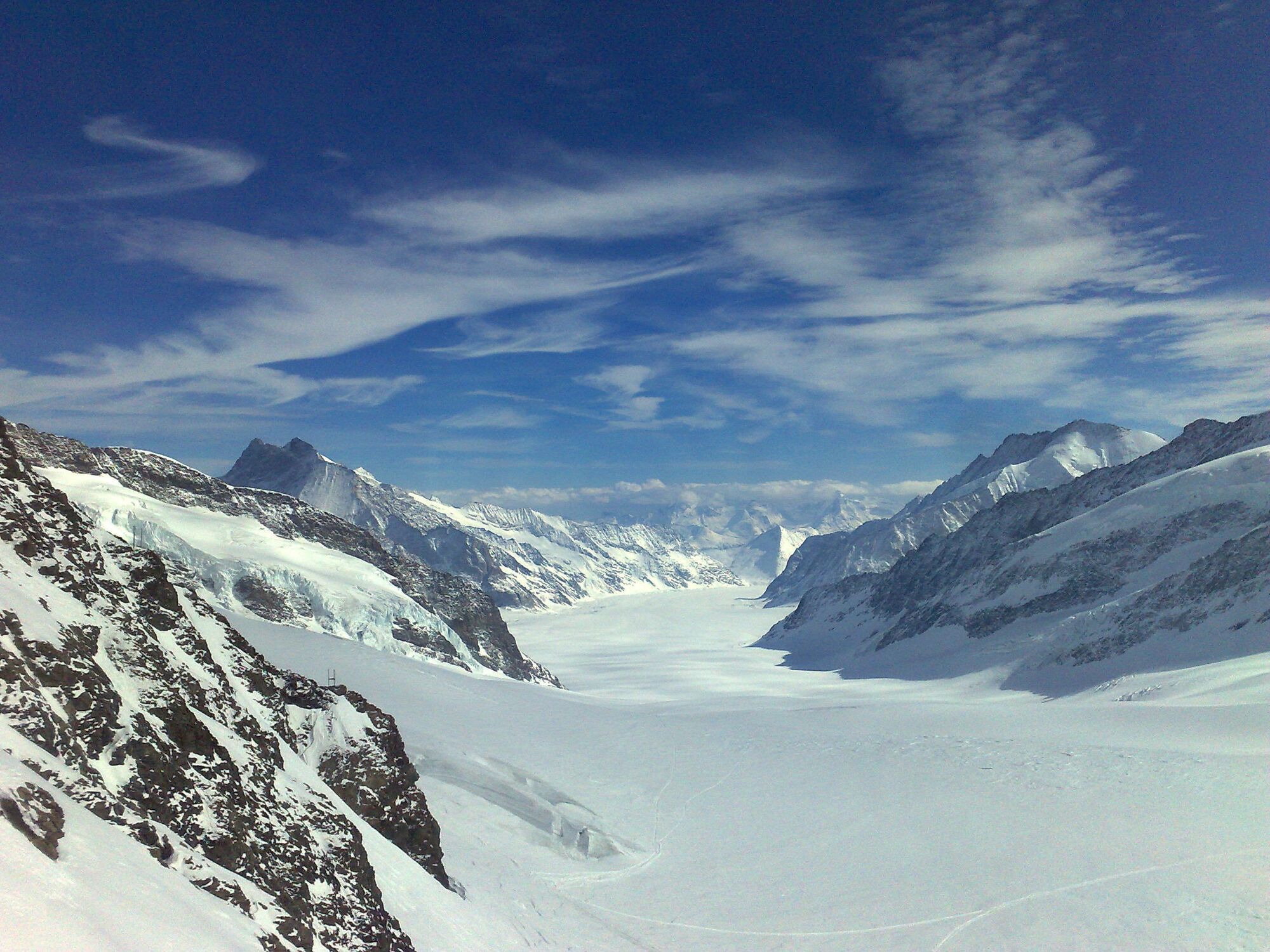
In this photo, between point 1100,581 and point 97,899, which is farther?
point 1100,581

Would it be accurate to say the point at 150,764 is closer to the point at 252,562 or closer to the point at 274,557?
the point at 252,562

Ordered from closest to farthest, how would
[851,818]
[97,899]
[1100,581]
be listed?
[97,899]
[851,818]
[1100,581]

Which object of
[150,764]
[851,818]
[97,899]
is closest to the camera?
[97,899]

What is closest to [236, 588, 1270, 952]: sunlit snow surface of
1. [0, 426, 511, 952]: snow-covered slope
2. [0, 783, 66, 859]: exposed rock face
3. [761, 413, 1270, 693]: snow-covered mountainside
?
[0, 426, 511, 952]: snow-covered slope

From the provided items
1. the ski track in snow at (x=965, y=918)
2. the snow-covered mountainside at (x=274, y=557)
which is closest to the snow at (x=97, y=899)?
the ski track in snow at (x=965, y=918)

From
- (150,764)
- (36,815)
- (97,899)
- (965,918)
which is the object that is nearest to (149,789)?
(150,764)

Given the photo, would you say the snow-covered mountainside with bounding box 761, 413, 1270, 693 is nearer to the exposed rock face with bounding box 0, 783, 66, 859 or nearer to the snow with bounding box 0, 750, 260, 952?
the snow with bounding box 0, 750, 260, 952

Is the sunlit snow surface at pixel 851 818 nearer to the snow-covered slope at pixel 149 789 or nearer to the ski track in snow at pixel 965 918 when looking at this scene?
the ski track in snow at pixel 965 918

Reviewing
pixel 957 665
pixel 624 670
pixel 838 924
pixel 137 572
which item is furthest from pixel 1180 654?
pixel 624 670
